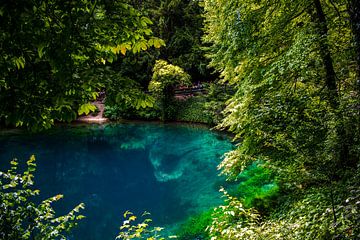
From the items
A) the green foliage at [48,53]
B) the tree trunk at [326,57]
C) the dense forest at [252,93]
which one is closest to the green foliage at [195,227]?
the dense forest at [252,93]

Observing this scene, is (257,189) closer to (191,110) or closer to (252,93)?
(252,93)

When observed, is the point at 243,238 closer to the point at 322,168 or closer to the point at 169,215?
the point at 322,168

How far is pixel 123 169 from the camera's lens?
15789mm

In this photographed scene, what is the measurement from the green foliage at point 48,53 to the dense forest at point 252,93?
1 centimetres

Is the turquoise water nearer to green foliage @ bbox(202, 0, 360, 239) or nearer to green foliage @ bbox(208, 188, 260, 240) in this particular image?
green foliage @ bbox(208, 188, 260, 240)

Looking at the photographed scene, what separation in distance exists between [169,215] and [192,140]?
31.9 ft

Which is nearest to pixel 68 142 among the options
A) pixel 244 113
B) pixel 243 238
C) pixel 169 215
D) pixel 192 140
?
pixel 192 140

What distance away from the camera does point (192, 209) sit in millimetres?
10070

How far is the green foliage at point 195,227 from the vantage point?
8.09 metres

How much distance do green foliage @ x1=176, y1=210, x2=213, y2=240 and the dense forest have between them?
0.17ft

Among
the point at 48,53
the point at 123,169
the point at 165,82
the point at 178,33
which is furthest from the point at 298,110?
the point at 178,33

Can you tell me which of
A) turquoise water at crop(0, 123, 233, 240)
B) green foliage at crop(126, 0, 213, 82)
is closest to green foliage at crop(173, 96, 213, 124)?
turquoise water at crop(0, 123, 233, 240)

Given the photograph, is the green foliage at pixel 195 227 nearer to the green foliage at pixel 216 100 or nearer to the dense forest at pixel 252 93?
the dense forest at pixel 252 93

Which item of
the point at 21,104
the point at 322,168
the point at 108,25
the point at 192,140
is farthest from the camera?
the point at 192,140
